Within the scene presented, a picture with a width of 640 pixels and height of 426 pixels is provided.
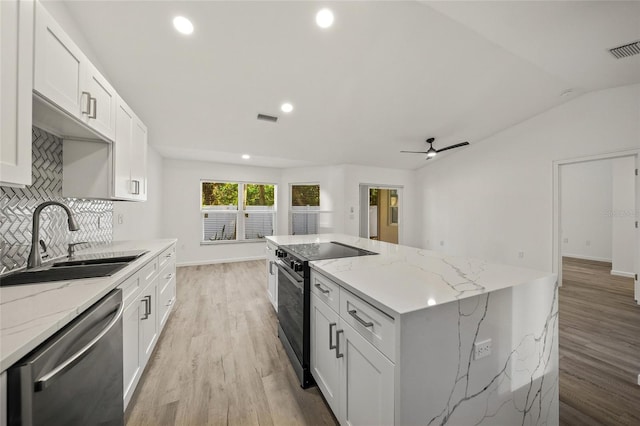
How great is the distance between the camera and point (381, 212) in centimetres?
765

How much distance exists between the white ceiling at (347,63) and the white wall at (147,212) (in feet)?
1.79

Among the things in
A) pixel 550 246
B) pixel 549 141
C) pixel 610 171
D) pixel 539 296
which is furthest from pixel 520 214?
pixel 539 296

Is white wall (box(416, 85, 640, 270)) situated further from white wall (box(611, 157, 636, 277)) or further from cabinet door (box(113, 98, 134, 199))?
cabinet door (box(113, 98, 134, 199))

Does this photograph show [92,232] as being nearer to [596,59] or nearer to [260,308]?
[260,308]

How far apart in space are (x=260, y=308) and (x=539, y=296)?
275cm

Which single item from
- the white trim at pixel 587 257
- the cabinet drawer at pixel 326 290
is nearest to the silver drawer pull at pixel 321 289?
the cabinet drawer at pixel 326 290

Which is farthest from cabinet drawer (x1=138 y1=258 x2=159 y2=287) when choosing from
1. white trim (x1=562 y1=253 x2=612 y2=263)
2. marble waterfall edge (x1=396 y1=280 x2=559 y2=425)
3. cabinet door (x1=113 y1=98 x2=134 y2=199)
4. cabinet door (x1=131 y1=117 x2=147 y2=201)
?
white trim (x1=562 y1=253 x2=612 y2=263)

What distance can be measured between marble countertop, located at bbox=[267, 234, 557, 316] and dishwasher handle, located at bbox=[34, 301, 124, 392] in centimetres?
104

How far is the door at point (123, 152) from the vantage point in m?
1.79

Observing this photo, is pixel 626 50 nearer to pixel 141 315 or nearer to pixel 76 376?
pixel 76 376

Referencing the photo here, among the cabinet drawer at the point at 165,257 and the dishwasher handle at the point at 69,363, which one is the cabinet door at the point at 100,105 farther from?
the dishwasher handle at the point at 69,363

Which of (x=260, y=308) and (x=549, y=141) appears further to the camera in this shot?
(x=549, y=141)

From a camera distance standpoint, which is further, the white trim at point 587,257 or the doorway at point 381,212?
the doorway at point 381,212

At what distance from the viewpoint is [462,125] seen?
439cm
